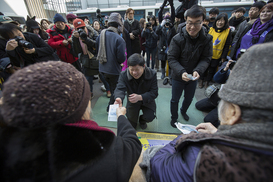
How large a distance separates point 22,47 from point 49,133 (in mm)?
2434

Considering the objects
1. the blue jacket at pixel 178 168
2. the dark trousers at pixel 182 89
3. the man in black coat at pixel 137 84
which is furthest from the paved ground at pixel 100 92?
the blue jacket at pixel 178 168

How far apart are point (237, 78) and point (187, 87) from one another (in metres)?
1.71

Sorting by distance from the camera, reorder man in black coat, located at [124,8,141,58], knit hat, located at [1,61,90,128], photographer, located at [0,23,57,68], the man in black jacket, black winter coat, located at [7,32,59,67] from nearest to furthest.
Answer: knit hat, located at [1,61,90,128], the man in black jacket, photographer, located at [0,23,57,68], black winter coat, located at [7,32,59,67], man in black coat, located at [124,8,141,58]

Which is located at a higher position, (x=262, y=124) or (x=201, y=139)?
(x=262, y=124)

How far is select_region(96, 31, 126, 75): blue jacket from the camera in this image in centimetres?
241

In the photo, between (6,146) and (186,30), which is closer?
(6,146)

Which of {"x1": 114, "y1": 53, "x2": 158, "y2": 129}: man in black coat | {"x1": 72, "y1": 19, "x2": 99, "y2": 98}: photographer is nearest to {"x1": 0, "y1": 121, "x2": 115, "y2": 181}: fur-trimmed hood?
{"x1": 114, "y1": 53, "x2": 158, "y2": 129}: man in black coat

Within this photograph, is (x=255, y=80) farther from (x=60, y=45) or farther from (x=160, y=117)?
(x=60, y=45)

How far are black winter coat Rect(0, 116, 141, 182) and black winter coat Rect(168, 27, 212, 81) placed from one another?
1677 millimetres

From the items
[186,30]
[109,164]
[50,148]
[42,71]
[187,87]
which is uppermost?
[186,30]

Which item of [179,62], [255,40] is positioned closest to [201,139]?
[179,62]

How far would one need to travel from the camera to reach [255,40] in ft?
7.75

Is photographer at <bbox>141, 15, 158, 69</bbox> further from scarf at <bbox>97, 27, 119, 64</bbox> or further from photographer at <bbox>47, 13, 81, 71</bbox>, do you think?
photographer at <bbox>47, 13, 81, 71</bbox>

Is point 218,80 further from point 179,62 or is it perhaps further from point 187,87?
point 179,62
